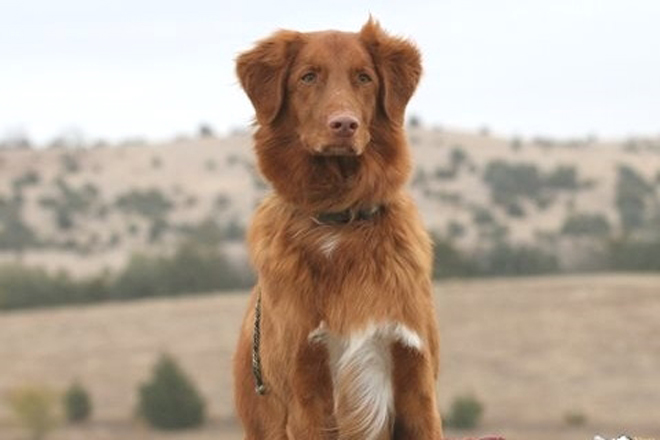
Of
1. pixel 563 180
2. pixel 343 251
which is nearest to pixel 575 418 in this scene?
pixel 563 180

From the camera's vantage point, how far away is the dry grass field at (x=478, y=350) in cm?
7356

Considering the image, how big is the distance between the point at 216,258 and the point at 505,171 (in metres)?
28.8

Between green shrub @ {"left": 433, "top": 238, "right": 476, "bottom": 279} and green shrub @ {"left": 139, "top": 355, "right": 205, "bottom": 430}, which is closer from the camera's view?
green shrub @ {"left": 139, "top": 355, "right": 205, "bottom": 430}

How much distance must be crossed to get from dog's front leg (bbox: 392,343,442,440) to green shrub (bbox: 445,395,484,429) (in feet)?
192

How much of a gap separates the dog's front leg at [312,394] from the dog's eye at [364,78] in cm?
137

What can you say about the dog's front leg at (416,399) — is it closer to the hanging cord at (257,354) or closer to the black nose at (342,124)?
the hanging cord at (257,354)

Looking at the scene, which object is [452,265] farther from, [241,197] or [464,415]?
[241,197]

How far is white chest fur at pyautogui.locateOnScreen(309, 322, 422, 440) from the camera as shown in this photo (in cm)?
1030

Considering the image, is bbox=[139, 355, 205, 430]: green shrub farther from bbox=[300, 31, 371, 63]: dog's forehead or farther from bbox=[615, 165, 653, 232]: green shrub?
bbox=[300, 31, 371, 63]: dog's forehead

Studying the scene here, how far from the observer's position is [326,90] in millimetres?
10375

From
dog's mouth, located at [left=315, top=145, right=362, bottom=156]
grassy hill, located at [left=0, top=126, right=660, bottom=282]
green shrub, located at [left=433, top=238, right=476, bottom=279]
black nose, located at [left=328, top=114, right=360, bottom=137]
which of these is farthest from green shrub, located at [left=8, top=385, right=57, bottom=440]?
black nose, located at [left=328, top=114, right=360, bottom=137]

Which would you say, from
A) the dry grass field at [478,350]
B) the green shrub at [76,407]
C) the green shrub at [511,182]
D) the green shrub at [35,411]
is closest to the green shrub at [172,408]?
the dry grass field at [478,350]

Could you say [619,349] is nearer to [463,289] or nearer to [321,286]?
[463,289]

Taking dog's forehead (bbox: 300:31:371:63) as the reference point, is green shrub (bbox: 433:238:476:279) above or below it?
below
